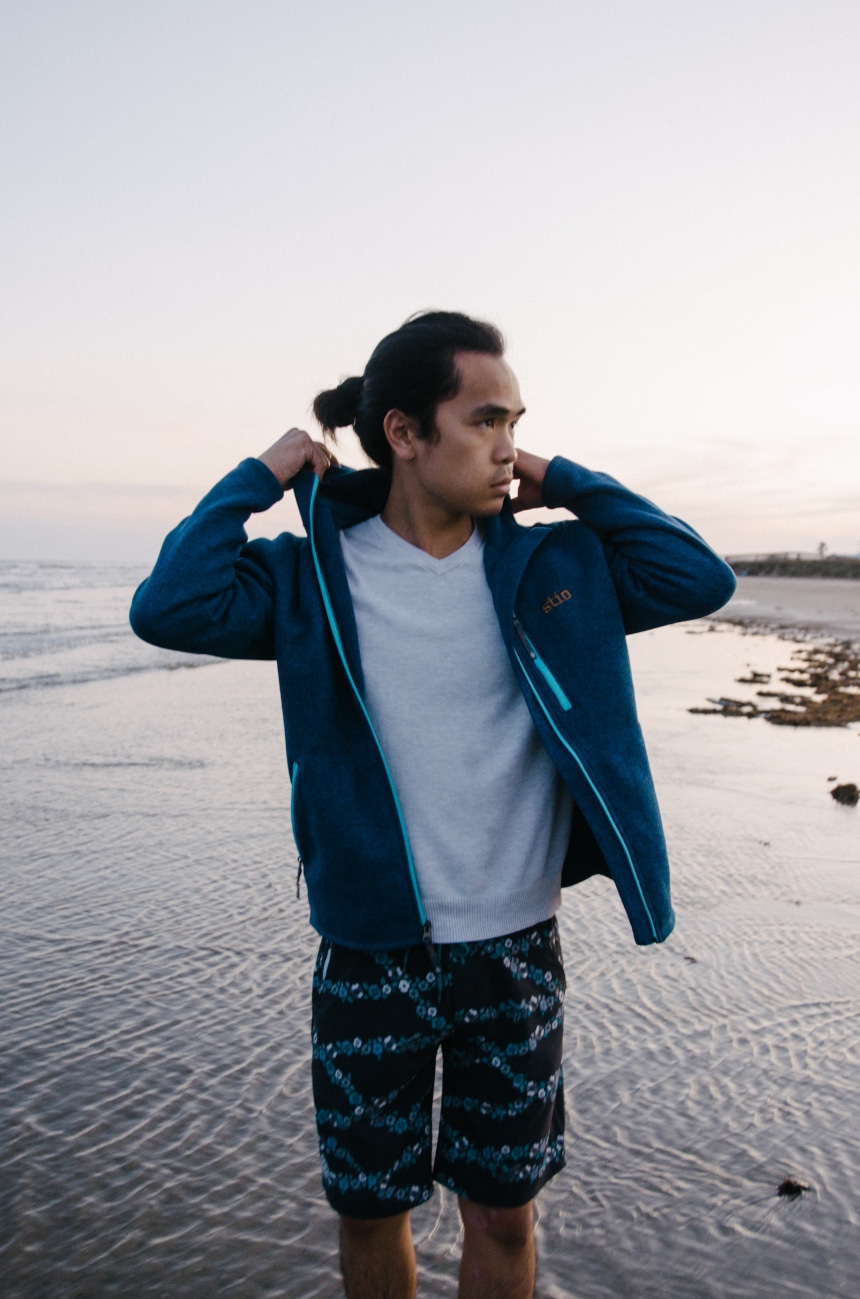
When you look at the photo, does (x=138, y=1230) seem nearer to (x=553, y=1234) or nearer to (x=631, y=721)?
(x=553, y=1234)

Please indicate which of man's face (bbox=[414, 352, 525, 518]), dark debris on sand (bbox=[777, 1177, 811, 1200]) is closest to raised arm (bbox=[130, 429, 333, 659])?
man's face (bbox=[414, 352, 525, 518])

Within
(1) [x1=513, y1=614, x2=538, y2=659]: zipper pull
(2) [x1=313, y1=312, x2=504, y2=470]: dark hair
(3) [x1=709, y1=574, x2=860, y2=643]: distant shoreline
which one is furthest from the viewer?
(3) [x1=709, y1=574, x2=860, y2=643]: distant shoreline

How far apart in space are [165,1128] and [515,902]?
65.7 inches

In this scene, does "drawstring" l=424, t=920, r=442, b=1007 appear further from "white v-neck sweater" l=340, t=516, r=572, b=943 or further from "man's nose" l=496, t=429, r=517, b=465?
"man's nose" l=496, t=429, r=517, b=465

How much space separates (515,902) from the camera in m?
1.94

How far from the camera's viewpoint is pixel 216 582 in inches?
76.3

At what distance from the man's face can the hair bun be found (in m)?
0.33

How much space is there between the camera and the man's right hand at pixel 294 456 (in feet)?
6.98

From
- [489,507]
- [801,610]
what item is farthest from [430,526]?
[801,610]

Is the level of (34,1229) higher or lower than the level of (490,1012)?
lower

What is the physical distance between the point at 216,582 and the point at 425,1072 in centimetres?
107

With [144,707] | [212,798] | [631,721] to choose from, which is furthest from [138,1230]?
[144,707]

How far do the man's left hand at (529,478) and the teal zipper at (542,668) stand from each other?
0.40 metres

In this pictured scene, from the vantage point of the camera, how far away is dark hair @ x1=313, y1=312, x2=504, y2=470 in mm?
2043
